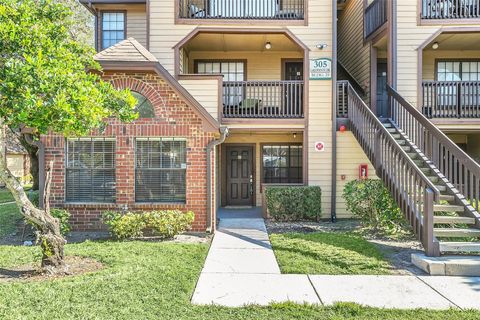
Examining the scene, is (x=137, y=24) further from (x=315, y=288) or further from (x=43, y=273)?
(x=315, y=288)

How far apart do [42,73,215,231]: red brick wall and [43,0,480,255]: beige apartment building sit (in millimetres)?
25

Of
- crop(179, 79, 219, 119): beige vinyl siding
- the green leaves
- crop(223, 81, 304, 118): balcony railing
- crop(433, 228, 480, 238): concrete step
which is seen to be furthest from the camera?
crop(223, 81, 304, 118): balcony railing

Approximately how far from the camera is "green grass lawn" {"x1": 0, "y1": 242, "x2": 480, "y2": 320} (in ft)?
14.0

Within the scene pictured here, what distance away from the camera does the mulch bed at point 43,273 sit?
5.48 m

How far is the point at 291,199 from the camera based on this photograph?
10695 mm

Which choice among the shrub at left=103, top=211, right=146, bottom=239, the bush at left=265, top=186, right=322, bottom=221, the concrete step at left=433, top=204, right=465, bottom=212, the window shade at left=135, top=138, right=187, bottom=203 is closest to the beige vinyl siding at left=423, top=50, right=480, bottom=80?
the bush at left=265, top=186, right=322, bottom=221

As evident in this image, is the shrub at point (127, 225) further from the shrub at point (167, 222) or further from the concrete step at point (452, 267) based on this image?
the concrete step at point (452, 267)

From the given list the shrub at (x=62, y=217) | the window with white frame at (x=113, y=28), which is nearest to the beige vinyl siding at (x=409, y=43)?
the window with white frame at (x=113, y=28)

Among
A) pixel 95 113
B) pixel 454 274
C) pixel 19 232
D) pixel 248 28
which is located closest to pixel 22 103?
pixel 95 113

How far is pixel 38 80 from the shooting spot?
466 cm

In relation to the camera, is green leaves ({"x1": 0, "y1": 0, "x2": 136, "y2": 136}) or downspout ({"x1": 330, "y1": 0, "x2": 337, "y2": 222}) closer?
green leaves ({"x1": 0, "y1": 0, "x2": 136, "y2": 136})

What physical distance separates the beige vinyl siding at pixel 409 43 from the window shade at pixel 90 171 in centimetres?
916

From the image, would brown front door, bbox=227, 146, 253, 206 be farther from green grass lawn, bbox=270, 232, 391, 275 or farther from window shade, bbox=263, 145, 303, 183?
green grass lawn, bbox=270, 232, 391, 275

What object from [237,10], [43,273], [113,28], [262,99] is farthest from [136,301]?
[113,28]
